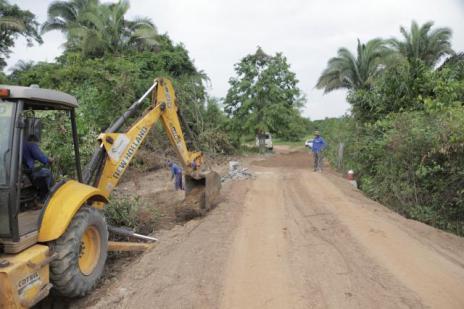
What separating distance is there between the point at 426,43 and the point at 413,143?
15.3m

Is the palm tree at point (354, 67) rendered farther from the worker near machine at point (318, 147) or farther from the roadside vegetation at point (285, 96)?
the worker near machine at point (318, 147)

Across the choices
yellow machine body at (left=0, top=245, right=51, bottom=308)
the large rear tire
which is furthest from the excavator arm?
yellow machine body at (left=0, top=245, right=51, bottom=308)

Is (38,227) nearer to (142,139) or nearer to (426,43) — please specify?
(142,139)

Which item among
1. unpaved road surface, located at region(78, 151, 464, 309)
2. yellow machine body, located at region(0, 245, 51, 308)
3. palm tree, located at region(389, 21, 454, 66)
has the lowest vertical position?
unpaved road surface, located at region(78, 151, 464, 309)

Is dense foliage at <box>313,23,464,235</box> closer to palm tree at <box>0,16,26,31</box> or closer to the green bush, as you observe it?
the green bush

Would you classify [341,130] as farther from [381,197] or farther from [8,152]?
[8,152]

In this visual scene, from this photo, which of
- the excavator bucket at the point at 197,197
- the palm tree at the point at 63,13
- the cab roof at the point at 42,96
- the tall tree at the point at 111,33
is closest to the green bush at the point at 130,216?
the excavator bucket at the point at 197,197

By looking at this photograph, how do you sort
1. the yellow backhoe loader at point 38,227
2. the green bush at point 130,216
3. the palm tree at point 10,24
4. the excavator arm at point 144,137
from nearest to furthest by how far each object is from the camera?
the yellow backhoe loader at point 38,227 < the excavator arm at point 144,137 < the green bush at point 130,216 < the palm tree at point 10,24

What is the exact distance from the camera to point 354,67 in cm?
2411

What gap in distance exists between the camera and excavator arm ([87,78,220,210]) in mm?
5309

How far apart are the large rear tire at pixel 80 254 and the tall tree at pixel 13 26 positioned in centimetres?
1875

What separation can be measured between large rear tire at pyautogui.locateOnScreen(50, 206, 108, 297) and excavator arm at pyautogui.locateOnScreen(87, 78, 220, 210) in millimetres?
974

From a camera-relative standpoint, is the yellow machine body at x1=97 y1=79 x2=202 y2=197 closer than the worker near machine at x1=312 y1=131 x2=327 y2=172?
Yes

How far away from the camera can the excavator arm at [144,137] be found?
531cm
